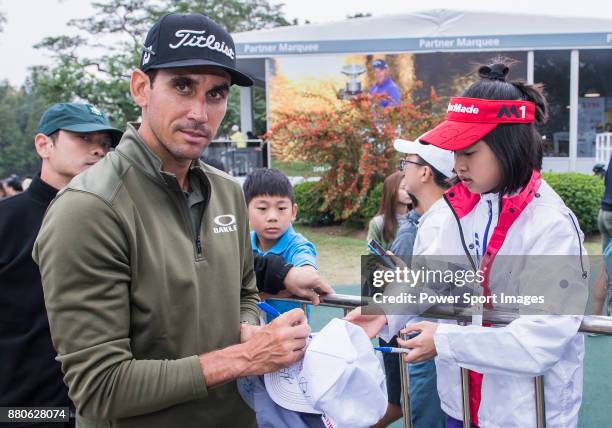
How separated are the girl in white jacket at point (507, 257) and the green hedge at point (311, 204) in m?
10.9

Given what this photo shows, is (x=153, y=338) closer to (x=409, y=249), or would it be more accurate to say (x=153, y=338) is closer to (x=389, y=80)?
(x=409, y=249)

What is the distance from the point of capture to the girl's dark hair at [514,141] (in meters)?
2.03

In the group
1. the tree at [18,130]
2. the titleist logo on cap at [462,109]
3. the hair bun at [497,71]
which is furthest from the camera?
the tree at [18,130]

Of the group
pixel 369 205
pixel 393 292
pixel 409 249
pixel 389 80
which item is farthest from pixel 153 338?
pixel 389 80

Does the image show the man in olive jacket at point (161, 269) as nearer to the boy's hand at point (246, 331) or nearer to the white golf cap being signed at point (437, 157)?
the boy's hand at point (246, 331)

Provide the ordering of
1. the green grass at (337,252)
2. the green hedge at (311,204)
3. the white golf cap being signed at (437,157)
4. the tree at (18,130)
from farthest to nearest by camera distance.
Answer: the tree at (18,130) < the green hedge at (311,204) < the green grass at (337,252) < the white golf cap being signed at (437,157)

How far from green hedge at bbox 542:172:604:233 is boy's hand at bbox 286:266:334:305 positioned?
32.4ft

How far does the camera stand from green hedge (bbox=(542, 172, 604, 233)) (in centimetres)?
1120

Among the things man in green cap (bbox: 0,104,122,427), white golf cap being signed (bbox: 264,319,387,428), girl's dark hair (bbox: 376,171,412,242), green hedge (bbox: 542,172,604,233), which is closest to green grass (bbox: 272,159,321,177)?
green hedge (bbox: 542,172,604,233)

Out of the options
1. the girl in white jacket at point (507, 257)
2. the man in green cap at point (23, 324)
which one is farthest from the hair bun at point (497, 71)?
the man in green cap at point (23, 324)

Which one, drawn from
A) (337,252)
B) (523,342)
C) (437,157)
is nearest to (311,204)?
(337,252)

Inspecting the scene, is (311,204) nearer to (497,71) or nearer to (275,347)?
(497,71)

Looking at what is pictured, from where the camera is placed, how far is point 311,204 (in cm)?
1320

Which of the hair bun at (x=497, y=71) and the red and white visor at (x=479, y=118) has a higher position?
the hair bun at (x=497, y=71)
